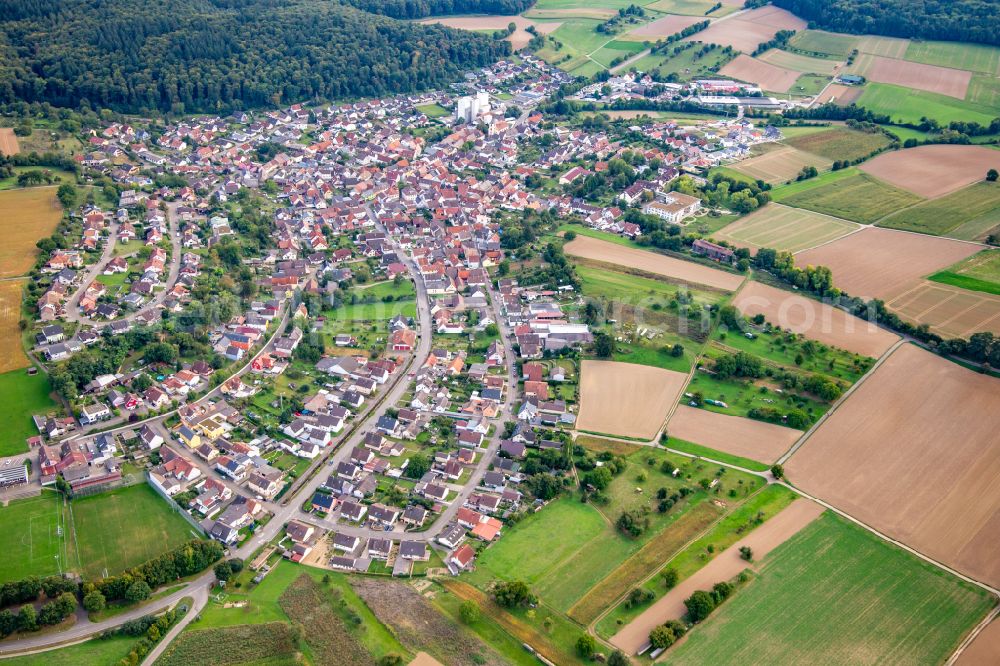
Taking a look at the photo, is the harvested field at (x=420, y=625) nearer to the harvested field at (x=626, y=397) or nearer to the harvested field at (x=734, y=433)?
the harvested field at (x=626, y=397)

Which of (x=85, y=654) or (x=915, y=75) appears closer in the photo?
(x=85, y=654)

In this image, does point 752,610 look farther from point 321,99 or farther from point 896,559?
point 321,99

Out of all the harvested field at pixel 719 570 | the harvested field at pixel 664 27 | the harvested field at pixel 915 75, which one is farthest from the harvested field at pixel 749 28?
the harvested field at pixel 719 570

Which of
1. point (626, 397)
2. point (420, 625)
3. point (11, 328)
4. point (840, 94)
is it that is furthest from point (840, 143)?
point (11, 328)

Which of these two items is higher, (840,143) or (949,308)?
(840,143)

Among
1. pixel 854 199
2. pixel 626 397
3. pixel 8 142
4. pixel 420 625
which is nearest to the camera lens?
pixel 420 625

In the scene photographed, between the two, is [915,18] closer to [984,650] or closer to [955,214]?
[955,214]

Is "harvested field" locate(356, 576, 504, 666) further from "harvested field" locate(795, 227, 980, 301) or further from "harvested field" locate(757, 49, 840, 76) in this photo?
"harvested field" locate(757, 49, 840, 76)
